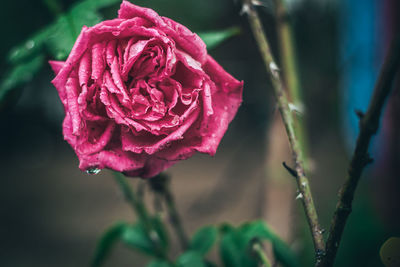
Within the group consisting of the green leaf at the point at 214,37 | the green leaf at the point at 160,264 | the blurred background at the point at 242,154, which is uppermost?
the green leaf at the point at 214,37

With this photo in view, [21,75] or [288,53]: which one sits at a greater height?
[21,75]

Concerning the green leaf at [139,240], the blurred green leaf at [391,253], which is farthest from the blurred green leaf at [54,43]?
the blurred green leaf at [391,253]

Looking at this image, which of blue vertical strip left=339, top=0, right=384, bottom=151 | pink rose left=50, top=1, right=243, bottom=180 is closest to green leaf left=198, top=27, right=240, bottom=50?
pink rose left=50, top=1, right=243, bottom=180

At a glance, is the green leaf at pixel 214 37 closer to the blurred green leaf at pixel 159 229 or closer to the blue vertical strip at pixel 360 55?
the blurred green leaf at pixel 159 229

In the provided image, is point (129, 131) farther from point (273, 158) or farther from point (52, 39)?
point (273, 158)

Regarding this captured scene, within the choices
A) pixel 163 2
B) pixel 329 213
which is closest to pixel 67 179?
pixel 163 2

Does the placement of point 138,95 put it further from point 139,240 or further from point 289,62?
point 289,62

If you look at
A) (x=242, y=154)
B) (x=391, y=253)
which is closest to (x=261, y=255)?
(x=391, y=253)
